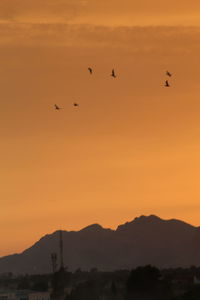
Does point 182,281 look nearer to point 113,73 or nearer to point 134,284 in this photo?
point 134,284

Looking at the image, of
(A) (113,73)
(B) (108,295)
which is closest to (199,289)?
(B) (108,295)

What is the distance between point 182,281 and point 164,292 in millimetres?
36775

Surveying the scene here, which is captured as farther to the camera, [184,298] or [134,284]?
[134,284]

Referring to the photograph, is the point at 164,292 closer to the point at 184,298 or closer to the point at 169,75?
the point at 184,298

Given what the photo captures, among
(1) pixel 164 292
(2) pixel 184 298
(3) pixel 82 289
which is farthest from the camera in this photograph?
(3) pixel 82 289

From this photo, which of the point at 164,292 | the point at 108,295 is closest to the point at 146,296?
the point at 164,292

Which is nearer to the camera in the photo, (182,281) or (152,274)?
(152,274)

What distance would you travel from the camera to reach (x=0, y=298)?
653ft

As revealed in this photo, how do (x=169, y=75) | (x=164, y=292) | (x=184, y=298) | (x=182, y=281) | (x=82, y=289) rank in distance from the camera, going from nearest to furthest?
1. (x=169, y=75)
2. (x=184, y=298)
3. (x=164, y=292)
4. (x=82, y=289)
5. (x=182, y=281)

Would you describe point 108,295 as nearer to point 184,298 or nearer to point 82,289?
point 82,289

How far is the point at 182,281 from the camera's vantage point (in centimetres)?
19900

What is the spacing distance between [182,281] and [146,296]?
135ft

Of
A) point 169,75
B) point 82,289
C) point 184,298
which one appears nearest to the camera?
point 169,75

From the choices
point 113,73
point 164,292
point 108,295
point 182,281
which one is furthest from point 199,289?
point 113,73
